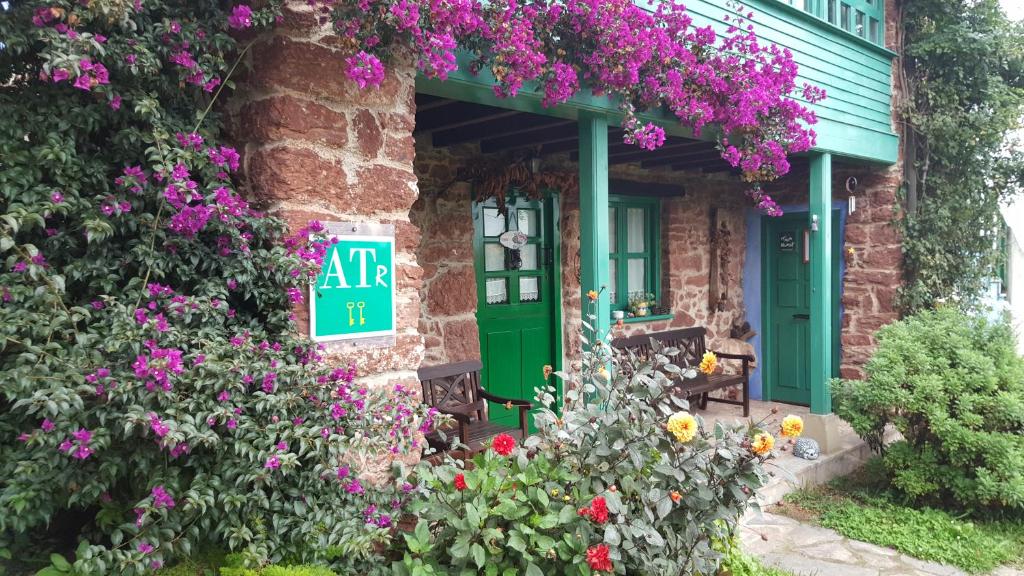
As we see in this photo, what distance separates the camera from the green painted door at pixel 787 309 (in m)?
7.28

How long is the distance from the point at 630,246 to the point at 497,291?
179 cm

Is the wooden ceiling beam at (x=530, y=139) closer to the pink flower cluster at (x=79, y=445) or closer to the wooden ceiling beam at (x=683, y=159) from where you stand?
the wooden ceiling beam at (x=683, y=159)

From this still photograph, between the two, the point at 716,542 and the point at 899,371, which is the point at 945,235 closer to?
the point at 899,371

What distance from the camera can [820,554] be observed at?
3.96 meters

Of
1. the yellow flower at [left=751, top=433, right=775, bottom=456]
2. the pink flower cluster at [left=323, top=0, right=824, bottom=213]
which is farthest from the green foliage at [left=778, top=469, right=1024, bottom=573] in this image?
the yellow flower at [left=751, top=433, right=775, bottom=456]

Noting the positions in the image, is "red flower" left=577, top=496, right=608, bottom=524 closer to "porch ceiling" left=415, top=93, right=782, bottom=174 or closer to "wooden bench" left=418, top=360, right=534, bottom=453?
"wooden bench" left=418, top=360, right=534, bottom=453

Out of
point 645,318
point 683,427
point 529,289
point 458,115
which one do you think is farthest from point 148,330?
point 645,318

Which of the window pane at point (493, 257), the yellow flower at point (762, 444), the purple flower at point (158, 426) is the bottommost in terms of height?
the yellow flower at point (762, 444)

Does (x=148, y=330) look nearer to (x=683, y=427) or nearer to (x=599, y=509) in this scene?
(x=599, y=509)

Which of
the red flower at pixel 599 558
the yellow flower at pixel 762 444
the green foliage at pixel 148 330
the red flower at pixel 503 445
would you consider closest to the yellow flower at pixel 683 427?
the yellow flower at pixel 762 444

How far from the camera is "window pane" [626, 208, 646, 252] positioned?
6.62 metres

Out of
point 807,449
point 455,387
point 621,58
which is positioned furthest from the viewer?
point 807,449

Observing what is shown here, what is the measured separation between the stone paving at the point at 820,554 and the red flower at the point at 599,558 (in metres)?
1.82

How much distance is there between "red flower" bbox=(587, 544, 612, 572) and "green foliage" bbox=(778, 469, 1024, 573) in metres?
2.77
